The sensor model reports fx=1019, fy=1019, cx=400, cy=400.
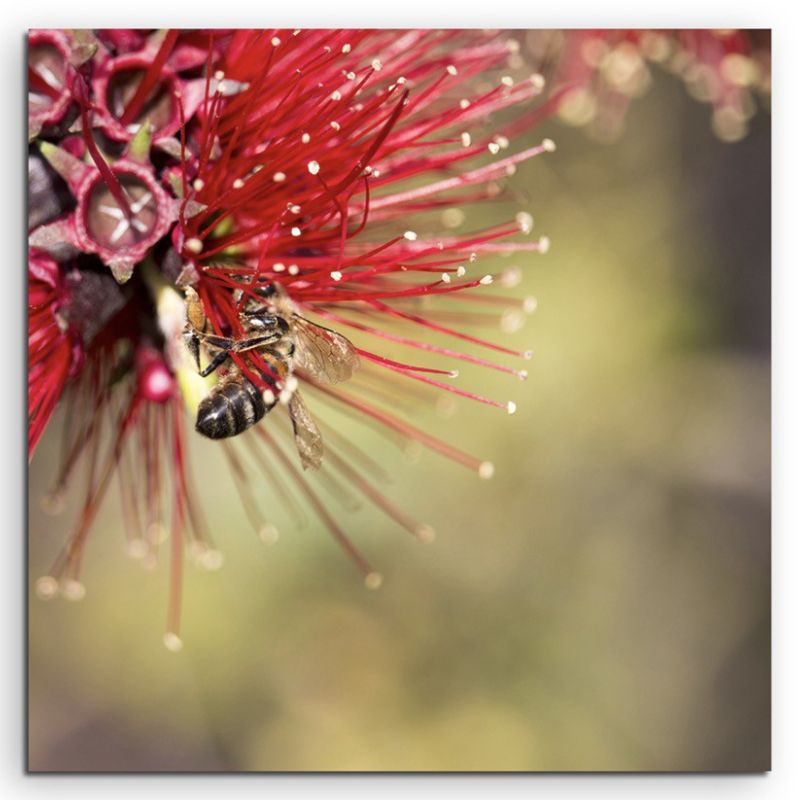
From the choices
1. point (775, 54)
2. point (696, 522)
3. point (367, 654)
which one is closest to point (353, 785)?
point (367, 654)

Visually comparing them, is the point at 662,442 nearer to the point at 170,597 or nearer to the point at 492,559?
the point at 492,559

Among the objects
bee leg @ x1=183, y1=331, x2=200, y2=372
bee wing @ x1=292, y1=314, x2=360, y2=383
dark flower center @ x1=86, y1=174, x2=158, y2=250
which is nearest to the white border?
dark flower center @ x1=86, y1=174, x2=158, y2=250

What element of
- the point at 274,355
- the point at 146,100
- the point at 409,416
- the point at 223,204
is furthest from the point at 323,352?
the point at 409,416

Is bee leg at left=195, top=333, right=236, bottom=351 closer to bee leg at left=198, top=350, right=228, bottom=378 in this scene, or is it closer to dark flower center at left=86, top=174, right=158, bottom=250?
bee leg at left=198, top=350, right=228, bottom=378

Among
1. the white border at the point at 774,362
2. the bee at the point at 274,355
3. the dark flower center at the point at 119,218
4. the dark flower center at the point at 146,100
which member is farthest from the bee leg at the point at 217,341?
the white border at the point at 774,362

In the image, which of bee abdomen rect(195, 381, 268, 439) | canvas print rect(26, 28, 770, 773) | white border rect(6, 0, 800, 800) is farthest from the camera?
white border rect(6, 0, 800, 800)

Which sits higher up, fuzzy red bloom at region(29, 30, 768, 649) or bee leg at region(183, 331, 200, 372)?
fuzzy red bloom at region(29, 30, 768, 649)

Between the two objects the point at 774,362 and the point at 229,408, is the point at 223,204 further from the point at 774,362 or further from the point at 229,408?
the point at 774,362

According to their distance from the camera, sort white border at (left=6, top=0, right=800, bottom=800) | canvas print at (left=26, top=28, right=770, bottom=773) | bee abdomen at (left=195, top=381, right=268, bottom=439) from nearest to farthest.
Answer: bee abdomen at (left=195, top=381, right=268, bottom=439) → canvas print at (left=26, top=28, right=770, bottom=773) → white border at (left=6, top=0, right=800, bottom=800)
